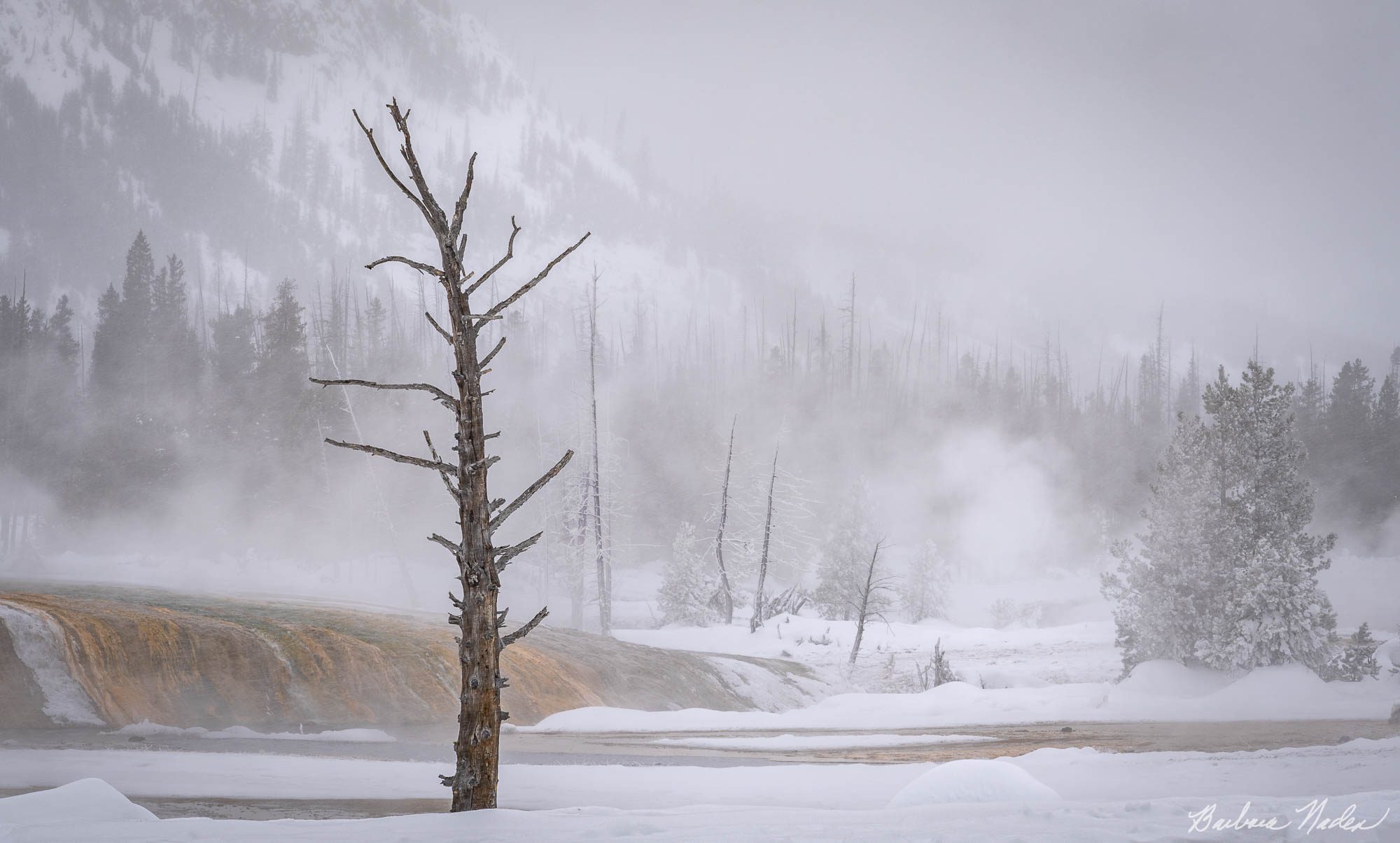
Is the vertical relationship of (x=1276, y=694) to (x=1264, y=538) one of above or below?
below

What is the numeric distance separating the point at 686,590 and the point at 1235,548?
89.8ft

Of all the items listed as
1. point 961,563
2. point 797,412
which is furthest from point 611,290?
point 961,563

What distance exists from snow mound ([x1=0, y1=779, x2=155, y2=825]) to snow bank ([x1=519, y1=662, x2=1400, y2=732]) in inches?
540

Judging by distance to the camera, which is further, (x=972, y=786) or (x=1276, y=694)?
(x=1276, y=694)

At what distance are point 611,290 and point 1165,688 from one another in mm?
182786

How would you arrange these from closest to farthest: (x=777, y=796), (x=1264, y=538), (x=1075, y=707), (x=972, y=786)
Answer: (x=972, y=786), (x=777, y=796), (x=1075, y=707), (x=1264, y=538)

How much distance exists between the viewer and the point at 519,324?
8031cm

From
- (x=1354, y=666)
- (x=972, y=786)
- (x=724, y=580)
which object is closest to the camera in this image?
(x=972, y=786)

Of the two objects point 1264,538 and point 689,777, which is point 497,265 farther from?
point 1264,538

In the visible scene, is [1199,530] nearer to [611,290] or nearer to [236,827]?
[236,827]

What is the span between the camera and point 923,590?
197 ft

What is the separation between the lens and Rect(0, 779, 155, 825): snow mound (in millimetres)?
6910

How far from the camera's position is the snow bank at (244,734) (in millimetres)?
16266
